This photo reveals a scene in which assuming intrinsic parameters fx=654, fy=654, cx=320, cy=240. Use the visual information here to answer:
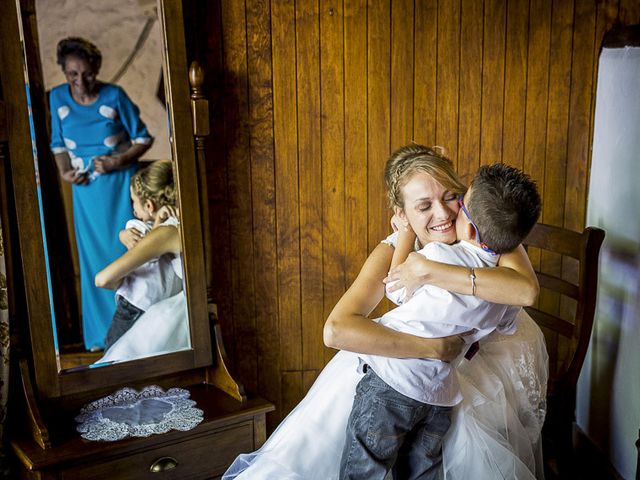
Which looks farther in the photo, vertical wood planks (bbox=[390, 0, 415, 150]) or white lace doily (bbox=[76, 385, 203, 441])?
vertical wood planks (bbox=[390, 0, 415, 150])

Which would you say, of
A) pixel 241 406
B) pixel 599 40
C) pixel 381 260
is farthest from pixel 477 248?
pixel 599 40

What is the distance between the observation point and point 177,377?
2225 mm

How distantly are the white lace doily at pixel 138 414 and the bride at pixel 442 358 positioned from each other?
0.26m

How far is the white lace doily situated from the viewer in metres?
1.91

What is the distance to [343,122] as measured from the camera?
97.5 inches

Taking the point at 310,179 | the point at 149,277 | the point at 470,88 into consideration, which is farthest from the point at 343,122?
the point at 149,277

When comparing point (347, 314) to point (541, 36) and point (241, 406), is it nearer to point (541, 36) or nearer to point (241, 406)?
point (241, 406)

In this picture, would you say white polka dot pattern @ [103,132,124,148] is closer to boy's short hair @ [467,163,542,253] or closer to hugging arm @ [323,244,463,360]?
hugging arm @ [323,244,463,360]

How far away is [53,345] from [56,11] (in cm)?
98

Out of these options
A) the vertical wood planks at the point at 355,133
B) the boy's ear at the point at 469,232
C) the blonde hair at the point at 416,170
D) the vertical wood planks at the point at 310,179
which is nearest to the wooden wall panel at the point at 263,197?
the vertical wood planks at the point at 310,179

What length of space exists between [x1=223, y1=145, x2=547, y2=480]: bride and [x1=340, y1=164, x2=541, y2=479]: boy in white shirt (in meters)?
0.04

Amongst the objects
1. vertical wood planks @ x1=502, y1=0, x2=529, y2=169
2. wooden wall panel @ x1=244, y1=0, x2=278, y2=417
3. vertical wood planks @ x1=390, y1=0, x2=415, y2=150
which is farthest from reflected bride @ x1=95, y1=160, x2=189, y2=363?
vertical wood planks @ x1=502, y1=0, x2=529, y2=169

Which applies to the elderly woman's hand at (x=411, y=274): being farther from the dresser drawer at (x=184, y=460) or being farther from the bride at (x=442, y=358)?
the dresser drawer at (x=184, y=460)

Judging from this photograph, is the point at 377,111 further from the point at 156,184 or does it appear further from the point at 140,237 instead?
the point at 140,237
